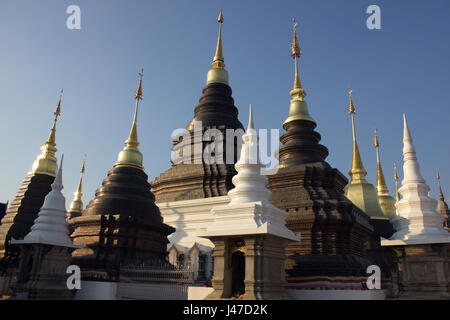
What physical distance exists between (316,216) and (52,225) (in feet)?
39.8

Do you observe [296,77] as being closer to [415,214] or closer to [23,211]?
[415,214]

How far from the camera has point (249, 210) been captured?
12273 millimetres

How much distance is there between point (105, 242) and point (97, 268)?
163 cm

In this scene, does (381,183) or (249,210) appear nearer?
(249,210)

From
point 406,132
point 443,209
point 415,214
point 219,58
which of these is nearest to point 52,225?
point 415,214

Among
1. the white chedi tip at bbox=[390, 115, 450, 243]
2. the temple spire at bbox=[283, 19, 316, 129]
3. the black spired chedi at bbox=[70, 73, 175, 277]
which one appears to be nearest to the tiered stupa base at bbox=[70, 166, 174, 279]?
the black spired chedi at bbox=[70, 73, 175, 277]

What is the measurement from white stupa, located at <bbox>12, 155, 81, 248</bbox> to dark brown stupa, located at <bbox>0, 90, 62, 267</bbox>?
27.9 ft

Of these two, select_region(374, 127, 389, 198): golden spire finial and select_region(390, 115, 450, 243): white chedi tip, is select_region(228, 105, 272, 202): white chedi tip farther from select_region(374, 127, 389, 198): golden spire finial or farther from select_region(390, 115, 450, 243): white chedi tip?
select_region(374, 127, 389, 198): golden spire finial

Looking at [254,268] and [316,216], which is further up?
[316,216]

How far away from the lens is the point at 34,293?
15422 millimetres

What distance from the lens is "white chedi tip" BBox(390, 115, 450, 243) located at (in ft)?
41.7

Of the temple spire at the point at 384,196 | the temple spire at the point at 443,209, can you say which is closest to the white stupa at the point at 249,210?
the temple spire at the point at 384,196
